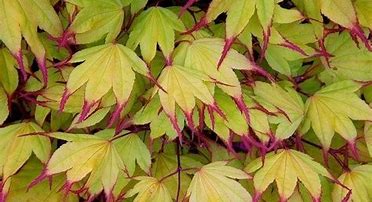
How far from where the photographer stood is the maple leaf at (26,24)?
3.72 feet

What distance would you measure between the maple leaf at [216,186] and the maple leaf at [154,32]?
9.6 inches

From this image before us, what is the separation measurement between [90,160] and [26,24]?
0.96 ft

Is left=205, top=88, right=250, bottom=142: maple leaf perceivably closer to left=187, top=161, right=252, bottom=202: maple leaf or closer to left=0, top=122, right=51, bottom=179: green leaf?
left=187, top=161, right=252, bottom=202: maple leaf

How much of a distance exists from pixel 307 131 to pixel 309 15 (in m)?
0.27

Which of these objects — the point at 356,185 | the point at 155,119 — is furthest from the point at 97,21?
the point at 356,185

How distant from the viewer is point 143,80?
51.6 inches

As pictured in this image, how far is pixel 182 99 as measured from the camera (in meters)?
1.17

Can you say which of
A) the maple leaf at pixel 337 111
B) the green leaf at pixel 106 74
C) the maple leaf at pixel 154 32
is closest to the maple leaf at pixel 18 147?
the green leaf at pixel 106 74

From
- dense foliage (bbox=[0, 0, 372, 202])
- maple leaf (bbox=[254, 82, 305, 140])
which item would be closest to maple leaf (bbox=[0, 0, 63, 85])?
dense foliage (bbox=[0, 0, 372, 202])

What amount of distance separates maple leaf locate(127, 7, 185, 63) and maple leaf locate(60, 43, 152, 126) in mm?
48

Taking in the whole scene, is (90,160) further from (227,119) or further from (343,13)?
(343,13)

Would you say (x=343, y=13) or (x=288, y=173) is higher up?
(x=343, y=13)

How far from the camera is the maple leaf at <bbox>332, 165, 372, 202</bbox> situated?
52.4 inches

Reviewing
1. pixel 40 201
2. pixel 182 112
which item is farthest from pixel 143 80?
pixel 40 201
